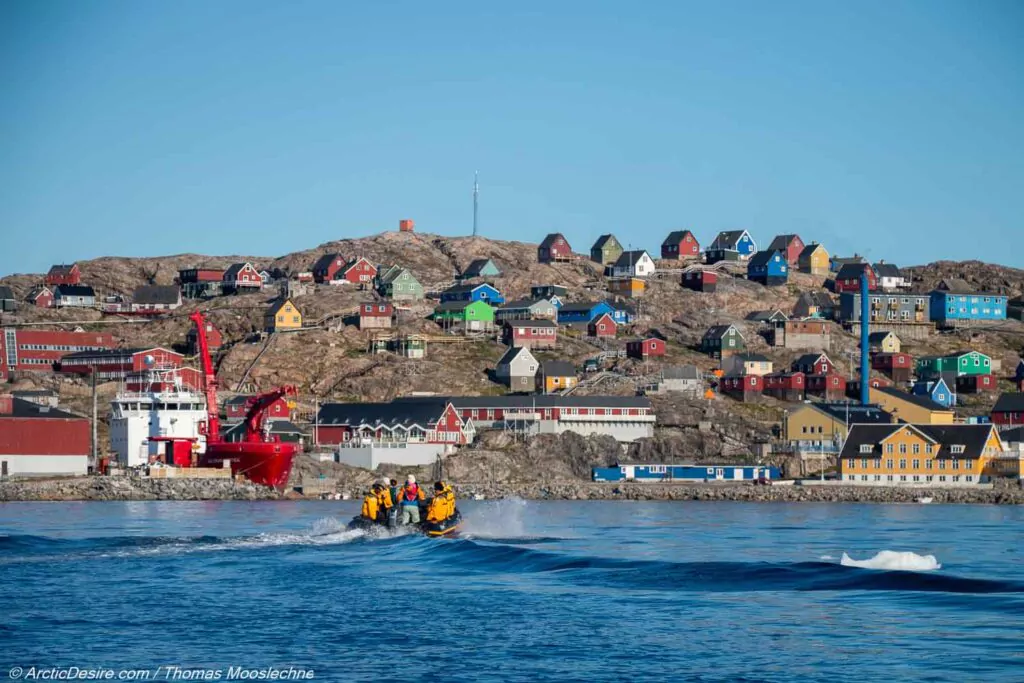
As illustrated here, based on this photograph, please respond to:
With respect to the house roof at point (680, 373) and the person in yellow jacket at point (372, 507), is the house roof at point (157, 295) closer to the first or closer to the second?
the house roof at point (680, 373)

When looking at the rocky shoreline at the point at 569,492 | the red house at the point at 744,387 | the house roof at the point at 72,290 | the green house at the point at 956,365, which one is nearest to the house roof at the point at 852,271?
the green house at the point at 956,365

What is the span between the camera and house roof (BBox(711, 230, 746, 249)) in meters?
179

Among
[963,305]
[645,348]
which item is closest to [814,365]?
[645,348]

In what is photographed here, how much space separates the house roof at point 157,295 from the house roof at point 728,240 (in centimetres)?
6268

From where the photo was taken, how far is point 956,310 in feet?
516

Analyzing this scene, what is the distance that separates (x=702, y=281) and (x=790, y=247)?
22616mm

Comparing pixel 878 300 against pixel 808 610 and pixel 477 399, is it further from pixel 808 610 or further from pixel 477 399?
pixel 808 610

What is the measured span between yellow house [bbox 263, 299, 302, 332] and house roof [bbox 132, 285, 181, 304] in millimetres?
19442

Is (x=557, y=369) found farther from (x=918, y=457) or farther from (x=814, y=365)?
(x=918, y=457)

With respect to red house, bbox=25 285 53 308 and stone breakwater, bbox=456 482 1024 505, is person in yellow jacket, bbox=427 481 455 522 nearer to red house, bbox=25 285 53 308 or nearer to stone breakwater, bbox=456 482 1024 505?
stone breakwater, bbox=456 482 1024 505

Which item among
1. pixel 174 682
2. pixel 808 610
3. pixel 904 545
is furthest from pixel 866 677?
pixel 904 545

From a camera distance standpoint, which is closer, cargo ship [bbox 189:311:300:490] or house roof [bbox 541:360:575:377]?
cargo ship [bbox 189:311:300:490]

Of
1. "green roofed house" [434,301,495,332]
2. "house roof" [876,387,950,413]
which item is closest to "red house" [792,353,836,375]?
"house roof" [876,387,950,413]

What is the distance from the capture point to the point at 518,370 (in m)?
125
